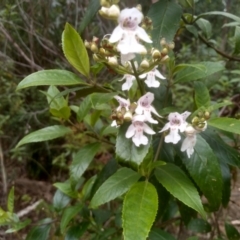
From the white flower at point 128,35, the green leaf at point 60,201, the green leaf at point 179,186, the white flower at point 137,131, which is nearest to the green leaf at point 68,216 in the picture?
the green leaf at point 60,201

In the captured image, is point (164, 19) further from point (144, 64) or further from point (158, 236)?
point (158, 236)

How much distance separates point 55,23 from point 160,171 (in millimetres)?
1881

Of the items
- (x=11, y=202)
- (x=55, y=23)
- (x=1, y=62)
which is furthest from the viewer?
(x=55, y=23)

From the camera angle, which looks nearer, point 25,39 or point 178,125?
point 178,125

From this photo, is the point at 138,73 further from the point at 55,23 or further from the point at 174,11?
the point at 55,23

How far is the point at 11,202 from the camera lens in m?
1.18

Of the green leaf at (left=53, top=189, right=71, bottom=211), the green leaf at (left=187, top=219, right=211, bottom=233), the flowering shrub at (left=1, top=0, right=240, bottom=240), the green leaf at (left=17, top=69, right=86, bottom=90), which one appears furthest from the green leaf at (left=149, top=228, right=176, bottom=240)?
the green leaf at (left=17, top=69, right=86, bottom=90)

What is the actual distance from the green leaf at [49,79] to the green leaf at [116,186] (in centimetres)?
22

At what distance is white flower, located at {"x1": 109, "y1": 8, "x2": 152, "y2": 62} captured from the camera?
657mm

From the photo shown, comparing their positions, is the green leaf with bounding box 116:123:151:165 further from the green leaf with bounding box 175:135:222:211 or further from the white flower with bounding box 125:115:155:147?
the green leaf with bounding box 175:135:222:211

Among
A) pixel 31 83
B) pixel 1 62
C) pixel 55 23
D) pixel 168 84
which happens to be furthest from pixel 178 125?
pixel 55 23

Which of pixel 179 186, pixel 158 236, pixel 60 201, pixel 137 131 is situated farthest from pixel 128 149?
pixel 60 201

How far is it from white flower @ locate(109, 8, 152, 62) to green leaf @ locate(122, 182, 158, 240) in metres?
0.27

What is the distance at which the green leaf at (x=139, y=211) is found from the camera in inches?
26.4
